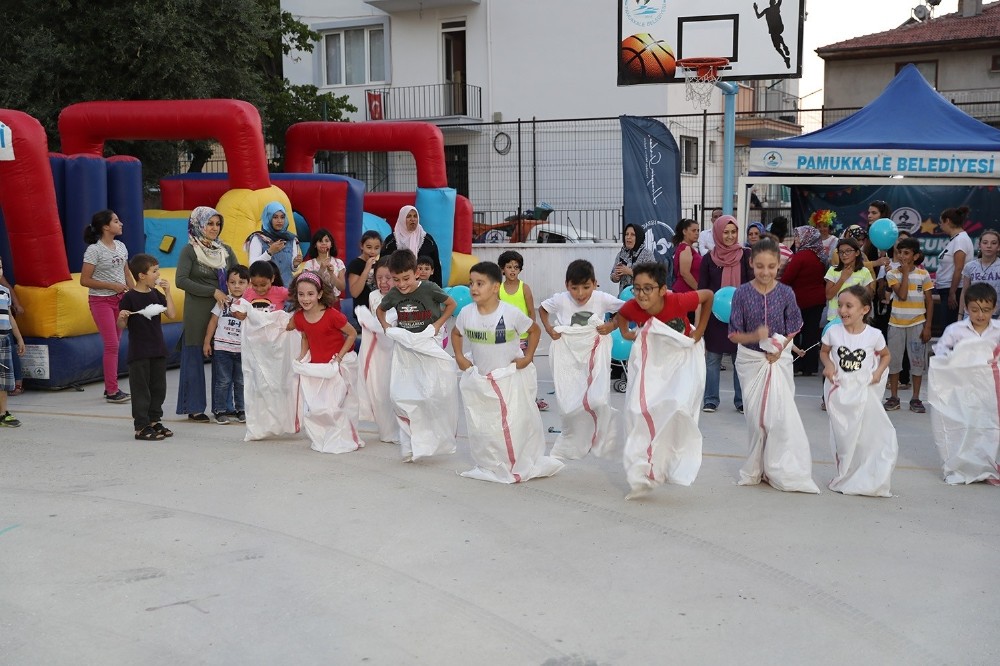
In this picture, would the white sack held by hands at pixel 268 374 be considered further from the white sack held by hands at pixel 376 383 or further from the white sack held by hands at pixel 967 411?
the white sack held by hands at pixel 967 411

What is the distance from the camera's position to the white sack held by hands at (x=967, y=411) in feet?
21.4

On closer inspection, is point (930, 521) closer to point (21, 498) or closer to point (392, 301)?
point (392, 301)

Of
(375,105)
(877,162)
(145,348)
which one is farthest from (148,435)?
(375,105)

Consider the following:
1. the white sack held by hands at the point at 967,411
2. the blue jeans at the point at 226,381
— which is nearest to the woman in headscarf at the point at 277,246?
the blue jeans at the point at 226,381

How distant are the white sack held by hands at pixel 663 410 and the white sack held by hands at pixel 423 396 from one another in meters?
1.43

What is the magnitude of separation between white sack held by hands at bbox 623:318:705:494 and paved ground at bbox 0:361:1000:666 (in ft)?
0.78

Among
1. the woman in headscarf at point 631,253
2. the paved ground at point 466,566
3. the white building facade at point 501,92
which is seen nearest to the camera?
the paved ground at point 466,566

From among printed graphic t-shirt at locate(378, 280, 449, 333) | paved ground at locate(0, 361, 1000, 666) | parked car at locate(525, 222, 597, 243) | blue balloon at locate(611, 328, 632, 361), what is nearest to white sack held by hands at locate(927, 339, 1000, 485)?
paved ground at locate(0, 361, 1000, 666)

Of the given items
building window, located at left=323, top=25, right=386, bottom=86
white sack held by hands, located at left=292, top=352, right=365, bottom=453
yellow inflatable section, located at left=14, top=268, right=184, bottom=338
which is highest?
building window, located at left=323, top=25, right=386, bottom=86

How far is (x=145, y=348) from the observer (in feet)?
25.2

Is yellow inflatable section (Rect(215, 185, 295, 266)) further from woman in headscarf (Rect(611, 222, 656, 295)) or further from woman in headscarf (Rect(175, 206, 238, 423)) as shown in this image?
woman in headscarf (Rect(611, 222, 656, 295))

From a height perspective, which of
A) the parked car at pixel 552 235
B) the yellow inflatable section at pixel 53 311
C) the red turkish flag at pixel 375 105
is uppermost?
the red turkish flag at pixel 375 105

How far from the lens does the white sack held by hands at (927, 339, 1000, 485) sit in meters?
6.53

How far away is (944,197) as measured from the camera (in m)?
13.3
